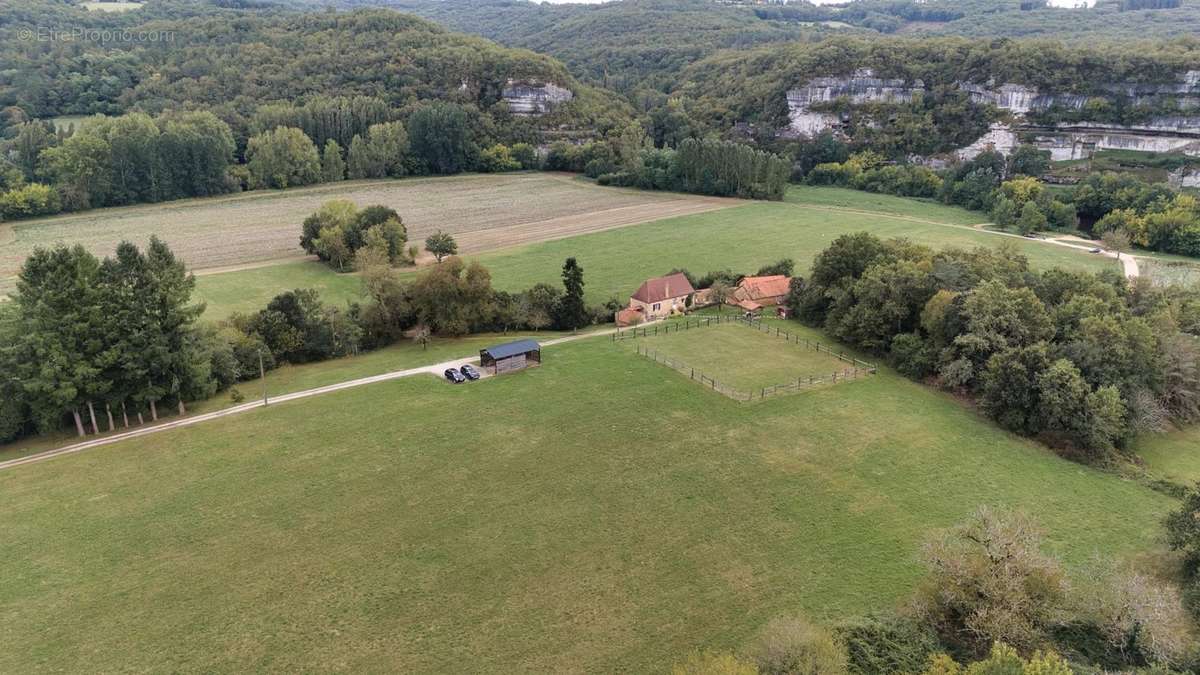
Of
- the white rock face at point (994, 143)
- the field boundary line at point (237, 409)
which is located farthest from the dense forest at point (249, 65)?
the field boundary line at point (237, 409)

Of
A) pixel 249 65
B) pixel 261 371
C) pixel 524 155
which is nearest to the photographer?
pixel 261 371

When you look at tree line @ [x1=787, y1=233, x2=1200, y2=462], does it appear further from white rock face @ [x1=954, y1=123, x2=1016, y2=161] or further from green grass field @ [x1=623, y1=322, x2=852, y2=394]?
white rock face @ [x1=954, y1=123, x2=1016, y2=161]

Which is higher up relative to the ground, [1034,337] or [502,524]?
[1034,337]

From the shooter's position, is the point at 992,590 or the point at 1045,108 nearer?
the point at 992,590

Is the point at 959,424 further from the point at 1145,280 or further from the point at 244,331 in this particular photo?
the point at 244,331

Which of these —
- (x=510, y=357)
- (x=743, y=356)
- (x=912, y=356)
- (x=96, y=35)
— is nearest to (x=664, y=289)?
(x=743, y=356)

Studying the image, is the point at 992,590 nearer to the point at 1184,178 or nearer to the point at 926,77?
the point at 1184,178

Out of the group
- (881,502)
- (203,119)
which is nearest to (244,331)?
(881,502)

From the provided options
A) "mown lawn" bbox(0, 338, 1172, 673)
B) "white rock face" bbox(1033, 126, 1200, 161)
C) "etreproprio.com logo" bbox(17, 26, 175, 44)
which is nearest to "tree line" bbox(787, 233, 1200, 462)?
"mown lawn" bbox(0, 338, 1172, 673)
